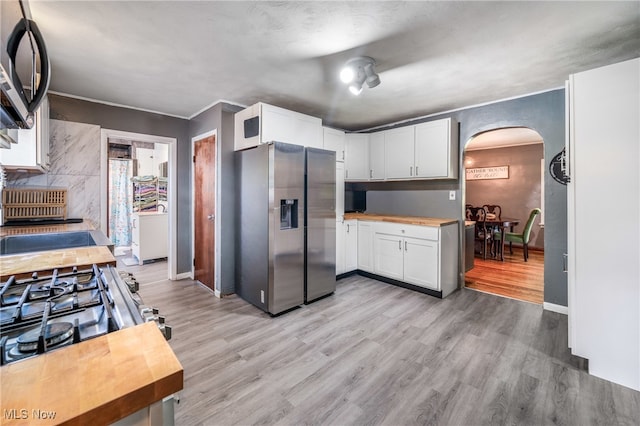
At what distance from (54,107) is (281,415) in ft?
12.8

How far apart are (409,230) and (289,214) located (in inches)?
62.4

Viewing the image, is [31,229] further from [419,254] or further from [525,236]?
[525,236]

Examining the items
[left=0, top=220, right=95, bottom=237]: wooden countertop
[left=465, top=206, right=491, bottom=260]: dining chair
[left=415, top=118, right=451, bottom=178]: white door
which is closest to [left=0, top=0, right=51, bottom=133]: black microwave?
[left=0, top=220, right=95, bottom=237]: wooden countertop

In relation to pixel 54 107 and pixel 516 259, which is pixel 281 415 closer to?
pixel 54 107

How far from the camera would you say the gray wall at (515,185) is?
621cm

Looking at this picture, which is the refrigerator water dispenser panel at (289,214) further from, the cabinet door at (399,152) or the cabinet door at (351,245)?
the cabinet door at (399,152)

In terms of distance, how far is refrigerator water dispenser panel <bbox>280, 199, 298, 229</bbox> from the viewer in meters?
3.06

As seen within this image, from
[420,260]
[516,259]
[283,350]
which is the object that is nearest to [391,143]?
[420,260]

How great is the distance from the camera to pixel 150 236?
16.7ft

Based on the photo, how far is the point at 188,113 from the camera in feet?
12.7

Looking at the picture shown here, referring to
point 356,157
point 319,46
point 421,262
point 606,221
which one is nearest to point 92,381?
point 319,46

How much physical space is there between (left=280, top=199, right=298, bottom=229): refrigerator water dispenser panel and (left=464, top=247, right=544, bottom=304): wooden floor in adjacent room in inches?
102

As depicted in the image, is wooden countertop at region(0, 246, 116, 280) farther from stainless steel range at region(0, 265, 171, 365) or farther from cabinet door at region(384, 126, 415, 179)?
cabinet door at region(384, 126, 415, 179)

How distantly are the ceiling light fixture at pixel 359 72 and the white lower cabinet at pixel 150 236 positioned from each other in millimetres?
4054
